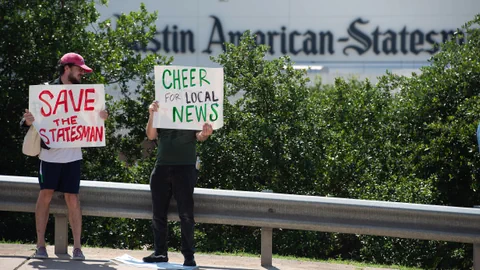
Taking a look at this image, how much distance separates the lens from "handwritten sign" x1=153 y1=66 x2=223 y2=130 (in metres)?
7.45

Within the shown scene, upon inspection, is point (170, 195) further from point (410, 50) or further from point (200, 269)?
point (410, 50)

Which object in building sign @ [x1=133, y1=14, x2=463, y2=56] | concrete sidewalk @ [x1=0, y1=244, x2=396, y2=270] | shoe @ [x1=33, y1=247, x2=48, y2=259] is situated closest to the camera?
concrete sidewalk @ [x1=0, y1=244, x2=396, y2=270]

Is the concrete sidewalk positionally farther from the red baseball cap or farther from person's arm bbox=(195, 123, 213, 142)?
the red baseball cap

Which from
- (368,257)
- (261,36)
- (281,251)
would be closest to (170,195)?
(281,251)

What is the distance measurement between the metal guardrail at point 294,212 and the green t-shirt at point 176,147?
427mm

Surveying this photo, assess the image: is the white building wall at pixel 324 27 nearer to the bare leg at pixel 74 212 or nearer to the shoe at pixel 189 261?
the bare leg at pixel 74 212

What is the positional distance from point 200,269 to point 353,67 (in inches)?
1526

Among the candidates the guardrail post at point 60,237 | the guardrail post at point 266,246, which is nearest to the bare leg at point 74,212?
the guardrail post at point 60,237

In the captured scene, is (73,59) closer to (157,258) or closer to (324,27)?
(157,258)

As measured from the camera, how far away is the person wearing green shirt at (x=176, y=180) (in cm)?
733

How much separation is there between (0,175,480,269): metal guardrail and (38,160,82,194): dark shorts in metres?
0.28

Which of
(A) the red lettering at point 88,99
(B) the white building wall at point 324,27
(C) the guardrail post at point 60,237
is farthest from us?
(B) the white building wall at point 324,27

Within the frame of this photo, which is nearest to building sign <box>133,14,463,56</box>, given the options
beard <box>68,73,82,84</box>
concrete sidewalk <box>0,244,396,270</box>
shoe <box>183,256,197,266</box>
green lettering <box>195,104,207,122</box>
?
concrete sidewalk <box>0,244,396,270</box>

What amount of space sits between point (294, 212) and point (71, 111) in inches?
89.8
